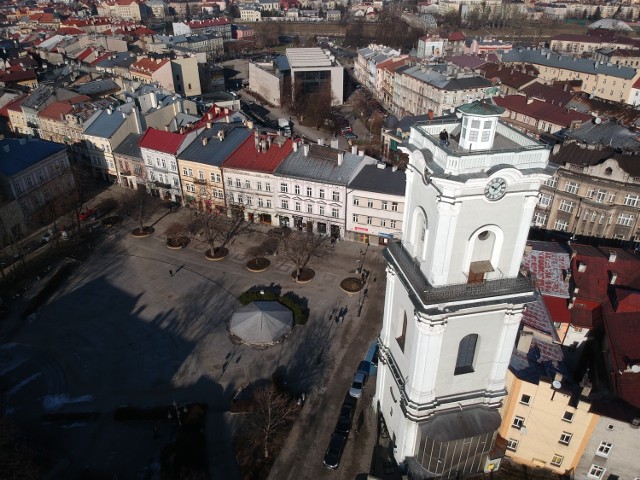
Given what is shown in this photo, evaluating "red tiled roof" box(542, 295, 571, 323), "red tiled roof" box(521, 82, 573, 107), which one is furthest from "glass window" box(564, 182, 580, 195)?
"red tiled roof" box(521, 82, 573, 107)

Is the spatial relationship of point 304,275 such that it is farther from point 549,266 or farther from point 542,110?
point 542,110

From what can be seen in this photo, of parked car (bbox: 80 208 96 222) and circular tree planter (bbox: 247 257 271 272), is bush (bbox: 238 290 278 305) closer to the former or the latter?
circular tree planter (bbox: 247 257 271 272)

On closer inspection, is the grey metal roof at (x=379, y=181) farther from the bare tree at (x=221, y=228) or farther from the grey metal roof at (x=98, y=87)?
the grey metal roof at (x=98, y=87)

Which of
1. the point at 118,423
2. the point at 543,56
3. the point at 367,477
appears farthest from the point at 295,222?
the point at 543,56

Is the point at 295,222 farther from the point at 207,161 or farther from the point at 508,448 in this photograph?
the point at 508,448

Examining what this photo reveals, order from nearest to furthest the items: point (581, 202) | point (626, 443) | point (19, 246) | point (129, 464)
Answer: point (626, 443) < point (129, 464) < point (581, 202) < point (19, 246)

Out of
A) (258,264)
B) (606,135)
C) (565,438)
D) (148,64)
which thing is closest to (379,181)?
(258,264)
